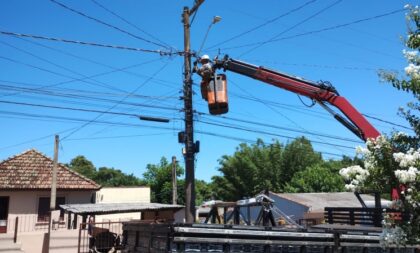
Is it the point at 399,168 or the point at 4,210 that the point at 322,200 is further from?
the point at 399,168

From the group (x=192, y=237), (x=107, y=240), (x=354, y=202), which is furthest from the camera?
(x=354, y=202)

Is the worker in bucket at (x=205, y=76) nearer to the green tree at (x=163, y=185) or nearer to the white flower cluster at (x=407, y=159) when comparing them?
the white flower cluster at (x=407, y=159)

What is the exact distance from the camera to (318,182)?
46.8 m

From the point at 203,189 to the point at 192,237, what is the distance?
59391mm

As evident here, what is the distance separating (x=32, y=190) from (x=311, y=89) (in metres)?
20.0

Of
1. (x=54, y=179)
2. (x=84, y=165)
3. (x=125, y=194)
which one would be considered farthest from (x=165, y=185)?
(x=84, y=165)

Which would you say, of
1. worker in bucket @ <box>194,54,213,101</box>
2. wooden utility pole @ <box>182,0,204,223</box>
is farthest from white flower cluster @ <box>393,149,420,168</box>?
wooden utility pole @ <box>182,0,204,223</box>

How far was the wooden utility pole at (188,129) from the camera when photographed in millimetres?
13906

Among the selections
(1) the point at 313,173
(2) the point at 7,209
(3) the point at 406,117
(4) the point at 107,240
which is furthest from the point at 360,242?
(1) the point at 313,173

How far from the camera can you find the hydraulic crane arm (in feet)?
47.7

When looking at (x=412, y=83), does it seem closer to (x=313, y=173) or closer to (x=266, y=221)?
(x=266, y=221)

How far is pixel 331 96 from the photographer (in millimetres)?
15164

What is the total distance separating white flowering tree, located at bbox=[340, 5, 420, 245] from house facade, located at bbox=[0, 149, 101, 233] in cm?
2284

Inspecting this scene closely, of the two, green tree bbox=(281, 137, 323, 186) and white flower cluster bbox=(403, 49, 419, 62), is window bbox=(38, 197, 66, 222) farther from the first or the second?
green tree bbox=(281, 137, 323, 186)
